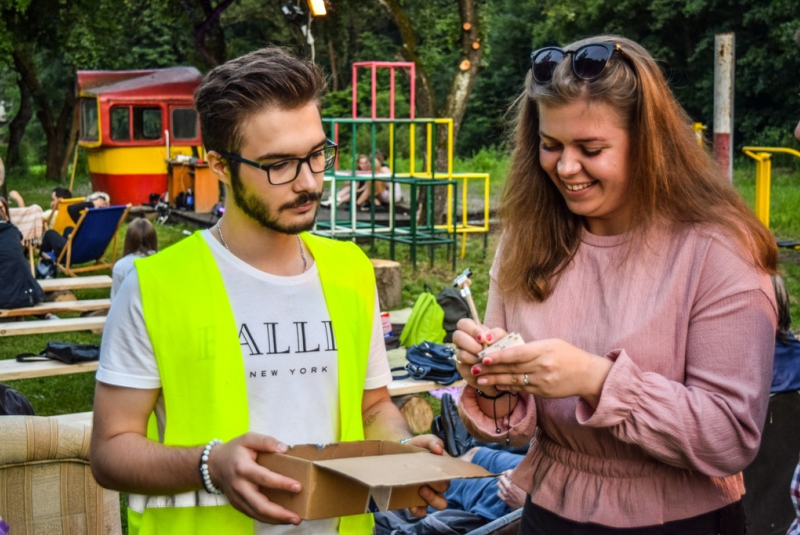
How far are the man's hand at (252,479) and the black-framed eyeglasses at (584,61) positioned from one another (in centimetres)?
100

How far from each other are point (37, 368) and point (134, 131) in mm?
16297

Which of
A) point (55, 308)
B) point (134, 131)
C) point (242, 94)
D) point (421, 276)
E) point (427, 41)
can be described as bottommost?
point (421, 276)

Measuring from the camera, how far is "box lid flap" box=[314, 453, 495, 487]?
181 cm

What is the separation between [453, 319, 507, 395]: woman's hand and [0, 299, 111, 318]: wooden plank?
763 cm

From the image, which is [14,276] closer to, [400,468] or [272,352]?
[272,352]

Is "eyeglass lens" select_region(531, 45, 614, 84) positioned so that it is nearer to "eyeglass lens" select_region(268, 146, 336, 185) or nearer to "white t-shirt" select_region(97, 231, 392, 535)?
"eyeglass lens" select_region(268, 146, 336, 185)

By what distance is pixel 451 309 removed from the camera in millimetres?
8109

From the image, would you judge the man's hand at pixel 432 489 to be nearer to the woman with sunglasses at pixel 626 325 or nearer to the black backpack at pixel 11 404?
the woman with sunglasses at pixel 626 325

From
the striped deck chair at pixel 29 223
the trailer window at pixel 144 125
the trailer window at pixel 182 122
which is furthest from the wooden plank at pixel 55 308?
the trailer window at pixel 182 122

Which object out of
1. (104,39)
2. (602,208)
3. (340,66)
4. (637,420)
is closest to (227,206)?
(602,208)

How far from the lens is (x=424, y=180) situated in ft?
39.9

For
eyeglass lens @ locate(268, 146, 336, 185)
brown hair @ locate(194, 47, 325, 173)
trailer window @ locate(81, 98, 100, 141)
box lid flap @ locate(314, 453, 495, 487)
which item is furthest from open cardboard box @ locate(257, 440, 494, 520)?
trailer window @ locate(81, 98, 100, 141)

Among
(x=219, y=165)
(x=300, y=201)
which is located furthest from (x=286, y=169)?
(x=219, y=165)

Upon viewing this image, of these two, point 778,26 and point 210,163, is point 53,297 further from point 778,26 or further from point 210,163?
point 778,26
